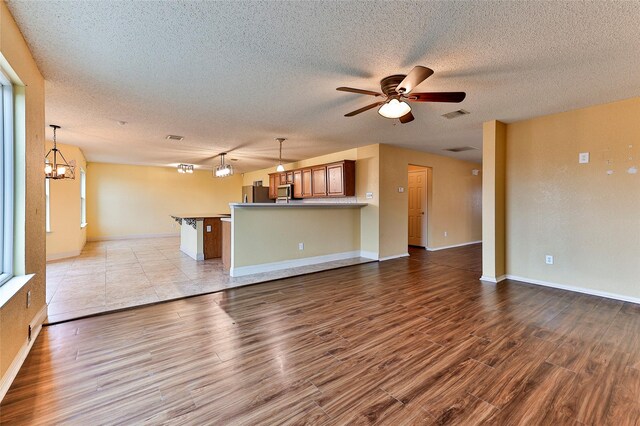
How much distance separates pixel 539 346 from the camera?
2.27 meters

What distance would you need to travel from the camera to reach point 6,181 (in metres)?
2.05

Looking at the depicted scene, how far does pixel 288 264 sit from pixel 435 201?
4.14 metres

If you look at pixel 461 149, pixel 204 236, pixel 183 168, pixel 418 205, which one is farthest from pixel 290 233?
pixel 183 168

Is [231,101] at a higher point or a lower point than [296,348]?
higher

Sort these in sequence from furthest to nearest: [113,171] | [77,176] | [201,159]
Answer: [113,171] → [201,159] → [77,176]

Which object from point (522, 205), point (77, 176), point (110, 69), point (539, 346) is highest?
point (110, 69)

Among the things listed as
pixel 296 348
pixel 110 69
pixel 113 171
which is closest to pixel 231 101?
pixel 110 69

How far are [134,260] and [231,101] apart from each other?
4.10 meters

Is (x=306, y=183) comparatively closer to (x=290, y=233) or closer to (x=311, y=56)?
(x=290, y=233)

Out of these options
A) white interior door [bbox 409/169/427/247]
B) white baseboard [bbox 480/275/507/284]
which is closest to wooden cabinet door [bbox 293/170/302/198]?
white interior door [bbox 409/169/427/247]

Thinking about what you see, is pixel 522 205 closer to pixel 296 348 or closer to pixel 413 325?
pixel 413 325

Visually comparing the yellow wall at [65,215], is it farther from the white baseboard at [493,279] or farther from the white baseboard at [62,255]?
the white baseboard at [493,279]

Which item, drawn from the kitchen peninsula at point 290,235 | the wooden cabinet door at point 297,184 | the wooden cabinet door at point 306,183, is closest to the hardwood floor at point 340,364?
the kitchen peninsula at point 290,235

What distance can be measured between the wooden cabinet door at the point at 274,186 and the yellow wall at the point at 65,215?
14.7 feet
